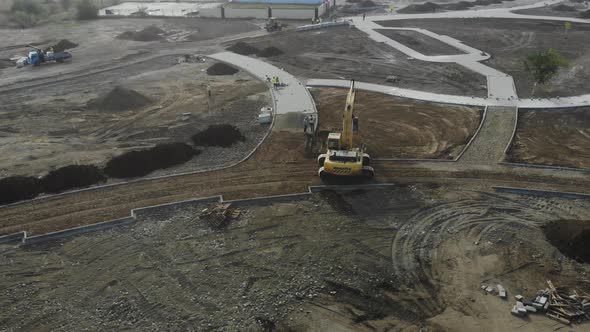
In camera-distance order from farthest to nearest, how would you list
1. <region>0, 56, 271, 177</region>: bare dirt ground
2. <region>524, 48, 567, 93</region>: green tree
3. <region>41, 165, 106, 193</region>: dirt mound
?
1. <region>524, 48, 567, 93</region>: green tree
2. <region>0, 56, 271, 177</region>: bare dirt ground
3. <region>41, 165, 106, 193</region>: dirt mound

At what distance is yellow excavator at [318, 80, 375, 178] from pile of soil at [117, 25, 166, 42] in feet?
95.7

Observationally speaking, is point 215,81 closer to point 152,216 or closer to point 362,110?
point 362,110

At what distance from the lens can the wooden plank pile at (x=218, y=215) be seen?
14883 mm

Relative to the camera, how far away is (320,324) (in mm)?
11148

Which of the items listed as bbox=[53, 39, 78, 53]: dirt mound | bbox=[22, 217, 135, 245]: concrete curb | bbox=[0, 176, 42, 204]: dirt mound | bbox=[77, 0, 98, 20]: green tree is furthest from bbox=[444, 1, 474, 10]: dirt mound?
bbox=[0, 176, 42, 204]: dirt mound

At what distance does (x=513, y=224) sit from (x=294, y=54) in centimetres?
2343

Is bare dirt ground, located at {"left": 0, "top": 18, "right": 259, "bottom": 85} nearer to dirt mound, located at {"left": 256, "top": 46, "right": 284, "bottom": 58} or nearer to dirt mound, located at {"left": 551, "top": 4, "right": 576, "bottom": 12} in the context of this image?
dirt mound, located at {"left": 256, "top": 46, "right": 284, "bottom": 58}

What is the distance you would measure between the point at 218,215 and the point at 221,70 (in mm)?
17454

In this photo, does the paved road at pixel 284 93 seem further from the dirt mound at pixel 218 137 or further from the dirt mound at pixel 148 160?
the dirt mound at pixel 148 160

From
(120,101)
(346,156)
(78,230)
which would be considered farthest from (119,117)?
(346,156)

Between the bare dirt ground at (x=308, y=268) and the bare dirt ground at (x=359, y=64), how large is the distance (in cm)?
1350

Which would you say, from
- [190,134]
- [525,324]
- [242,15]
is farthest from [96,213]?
[242,15]

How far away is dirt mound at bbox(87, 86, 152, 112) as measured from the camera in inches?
952

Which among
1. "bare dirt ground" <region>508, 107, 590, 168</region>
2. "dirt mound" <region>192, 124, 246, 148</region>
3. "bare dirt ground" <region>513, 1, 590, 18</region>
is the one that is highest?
"bare dirt ground" <region>513, 1, 590, 18</region>
